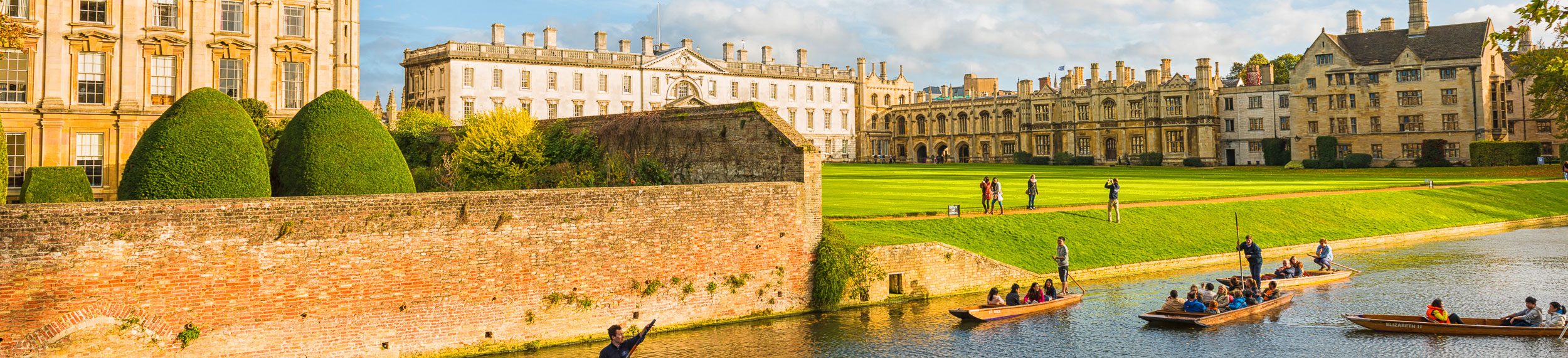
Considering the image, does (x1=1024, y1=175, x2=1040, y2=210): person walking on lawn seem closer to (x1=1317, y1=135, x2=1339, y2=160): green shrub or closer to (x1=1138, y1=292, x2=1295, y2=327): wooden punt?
(x1=1138, y1=292, x2=1295, y2=327): wooden punt

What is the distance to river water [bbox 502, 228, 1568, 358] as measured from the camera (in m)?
17.8

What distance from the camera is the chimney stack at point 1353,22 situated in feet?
243

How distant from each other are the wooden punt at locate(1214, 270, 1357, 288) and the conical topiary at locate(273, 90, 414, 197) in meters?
17.9

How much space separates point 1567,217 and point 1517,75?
33.4 feet

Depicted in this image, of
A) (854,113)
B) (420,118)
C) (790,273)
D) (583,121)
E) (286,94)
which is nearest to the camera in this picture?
(790,273)

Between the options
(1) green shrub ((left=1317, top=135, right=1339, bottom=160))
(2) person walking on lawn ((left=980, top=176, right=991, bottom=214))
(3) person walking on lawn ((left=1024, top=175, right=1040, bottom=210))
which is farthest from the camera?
(1) green shrub ((left=1317, top=135, right=1339, bottom=160))

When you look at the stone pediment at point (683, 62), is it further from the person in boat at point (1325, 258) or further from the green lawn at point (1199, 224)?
the person in boat at point (1325, 258)

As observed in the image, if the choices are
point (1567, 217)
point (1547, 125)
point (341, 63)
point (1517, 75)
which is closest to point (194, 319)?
point (341, 63)

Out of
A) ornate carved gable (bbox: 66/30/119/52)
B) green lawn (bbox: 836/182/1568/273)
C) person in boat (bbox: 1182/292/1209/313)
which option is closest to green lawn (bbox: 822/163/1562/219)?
green lawn (bbox: 836/182/1568/273)

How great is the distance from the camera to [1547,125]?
71.2 metres

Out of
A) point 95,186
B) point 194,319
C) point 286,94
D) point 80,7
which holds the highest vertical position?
point 80,7

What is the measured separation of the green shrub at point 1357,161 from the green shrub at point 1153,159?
12.4 metres

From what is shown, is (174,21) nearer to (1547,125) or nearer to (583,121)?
(583,121)

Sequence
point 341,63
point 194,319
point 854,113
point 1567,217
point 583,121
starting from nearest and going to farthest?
point 194,319 < point 583,121 < point 341,63 < point 1567,217 < point 854,113
